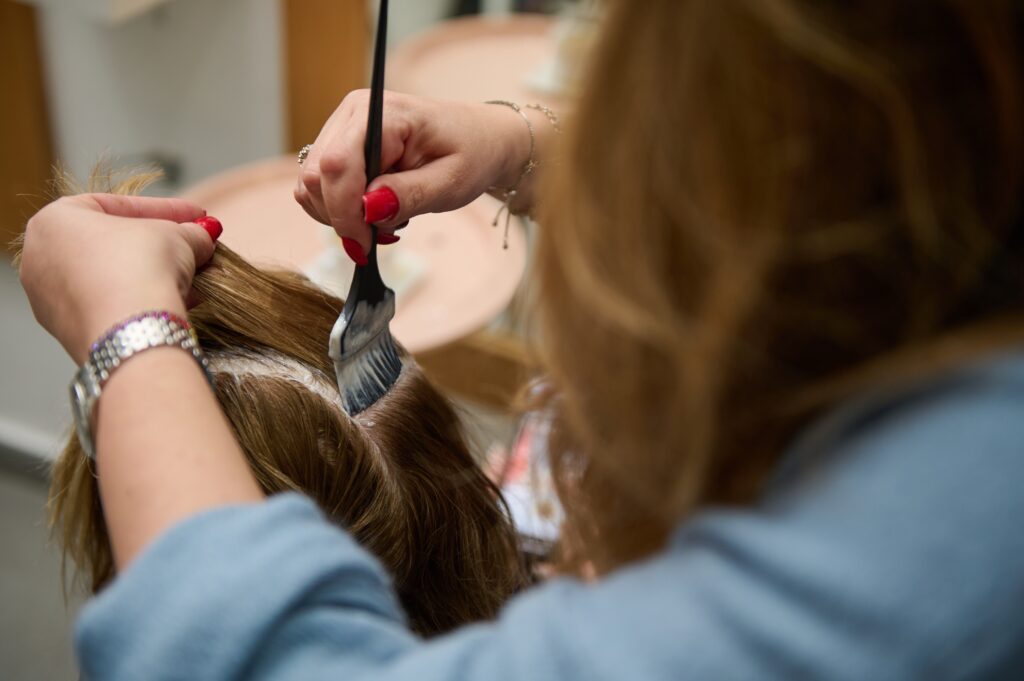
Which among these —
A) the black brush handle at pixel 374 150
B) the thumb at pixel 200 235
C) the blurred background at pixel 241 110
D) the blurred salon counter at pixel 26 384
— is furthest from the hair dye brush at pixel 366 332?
the blurred salon counter at pixel 26 384

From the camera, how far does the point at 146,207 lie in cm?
57

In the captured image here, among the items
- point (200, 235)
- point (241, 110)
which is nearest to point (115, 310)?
point (200, 235)

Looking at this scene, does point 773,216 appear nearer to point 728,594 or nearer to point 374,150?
point 728,594

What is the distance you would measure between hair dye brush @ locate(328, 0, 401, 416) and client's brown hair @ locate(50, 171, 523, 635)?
45mm

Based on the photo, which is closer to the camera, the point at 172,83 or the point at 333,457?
the point at 333,457

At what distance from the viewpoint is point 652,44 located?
0.33m

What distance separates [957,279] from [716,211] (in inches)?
3.8

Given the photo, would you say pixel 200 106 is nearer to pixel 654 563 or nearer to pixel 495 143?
pixel 495 143

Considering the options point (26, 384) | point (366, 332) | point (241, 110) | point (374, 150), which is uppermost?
point (374, 150)

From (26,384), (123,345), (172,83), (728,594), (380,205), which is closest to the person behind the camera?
(728,594)

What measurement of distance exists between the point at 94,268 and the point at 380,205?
0.16 metres

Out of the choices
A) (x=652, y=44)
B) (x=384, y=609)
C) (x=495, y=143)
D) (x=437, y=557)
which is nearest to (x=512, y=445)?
(x=437, y=557)

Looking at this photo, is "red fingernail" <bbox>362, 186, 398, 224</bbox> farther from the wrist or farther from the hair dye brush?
the wrist

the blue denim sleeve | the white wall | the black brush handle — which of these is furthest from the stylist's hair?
the white wall
